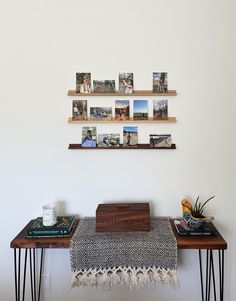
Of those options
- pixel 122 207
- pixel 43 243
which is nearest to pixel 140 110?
pixel 122 207

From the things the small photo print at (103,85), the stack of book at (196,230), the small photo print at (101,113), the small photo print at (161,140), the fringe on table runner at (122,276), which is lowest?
the fringe on table runner at (122,276)

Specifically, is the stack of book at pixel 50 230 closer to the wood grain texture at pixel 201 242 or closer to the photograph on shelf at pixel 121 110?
the wood grain texture at pixel 201 242

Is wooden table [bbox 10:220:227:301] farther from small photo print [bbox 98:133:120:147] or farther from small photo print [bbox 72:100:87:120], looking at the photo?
small photo print [bbox 72:100:87:120]

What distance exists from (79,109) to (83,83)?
0.17 meters

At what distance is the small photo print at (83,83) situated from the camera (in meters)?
1.73

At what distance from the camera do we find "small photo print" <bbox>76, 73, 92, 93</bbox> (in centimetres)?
173

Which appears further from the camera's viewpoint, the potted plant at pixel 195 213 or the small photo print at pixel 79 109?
the small photo print at pixel 79 109

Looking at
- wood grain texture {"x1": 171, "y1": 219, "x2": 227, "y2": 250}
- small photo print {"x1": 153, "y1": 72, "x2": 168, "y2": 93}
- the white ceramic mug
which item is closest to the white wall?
small photo print {"x1": 153, "y1": 72, "x2": 168, "y2": 93}

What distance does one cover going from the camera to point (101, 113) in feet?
5.73

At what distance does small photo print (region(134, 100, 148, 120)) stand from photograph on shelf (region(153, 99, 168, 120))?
0.06 meters

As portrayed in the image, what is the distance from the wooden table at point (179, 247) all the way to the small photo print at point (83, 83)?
930 millimetres

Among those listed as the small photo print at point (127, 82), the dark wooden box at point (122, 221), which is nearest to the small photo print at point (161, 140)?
the small photo print at point (127, 82)

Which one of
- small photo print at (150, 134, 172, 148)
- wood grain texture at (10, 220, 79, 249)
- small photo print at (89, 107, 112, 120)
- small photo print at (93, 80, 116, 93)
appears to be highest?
small photo print at (93, 80, 116, 93)

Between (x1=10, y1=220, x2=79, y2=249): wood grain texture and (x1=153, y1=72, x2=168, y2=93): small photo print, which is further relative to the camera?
(x1=153, y1=72, x2=168, y2=93): small photo print
